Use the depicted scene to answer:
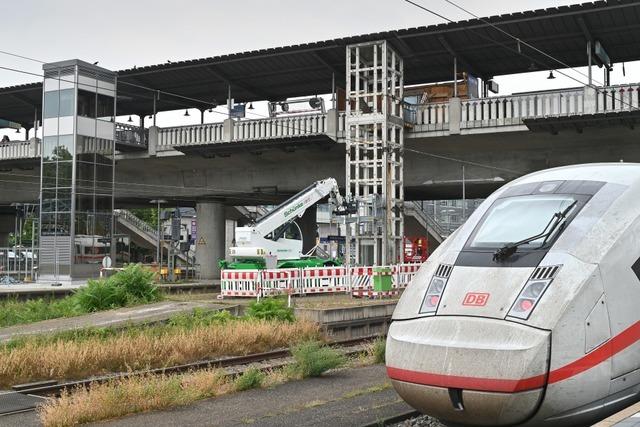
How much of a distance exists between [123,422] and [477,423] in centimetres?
458

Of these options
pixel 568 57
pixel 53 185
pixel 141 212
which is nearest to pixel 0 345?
pixel 53 185

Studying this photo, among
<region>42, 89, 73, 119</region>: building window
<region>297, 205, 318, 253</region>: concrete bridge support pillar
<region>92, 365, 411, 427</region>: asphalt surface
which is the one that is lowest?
<region>92, 365, 411, 427</region>: asphalt surface

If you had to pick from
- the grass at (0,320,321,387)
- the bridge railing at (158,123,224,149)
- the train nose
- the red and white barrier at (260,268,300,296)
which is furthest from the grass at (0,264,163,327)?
the train nose

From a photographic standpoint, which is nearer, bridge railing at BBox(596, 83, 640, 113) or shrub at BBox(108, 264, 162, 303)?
shrub at BBox(108, 264, 162, 303)

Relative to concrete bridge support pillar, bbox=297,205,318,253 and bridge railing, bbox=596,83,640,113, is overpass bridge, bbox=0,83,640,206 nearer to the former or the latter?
bridge railing, bbox=596,83,640,113

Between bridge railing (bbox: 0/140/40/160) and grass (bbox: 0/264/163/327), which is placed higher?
bridge railing (bbox: 0/140/40/160)

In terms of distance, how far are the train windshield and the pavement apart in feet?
37.4

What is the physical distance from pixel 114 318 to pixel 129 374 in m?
8.32

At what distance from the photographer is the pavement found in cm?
1638

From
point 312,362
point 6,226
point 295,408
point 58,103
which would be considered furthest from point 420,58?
point 6,226

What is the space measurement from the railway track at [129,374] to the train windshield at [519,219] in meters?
5.55

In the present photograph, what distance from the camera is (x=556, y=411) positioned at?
528cm

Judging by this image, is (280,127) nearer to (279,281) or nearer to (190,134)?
(190,134)

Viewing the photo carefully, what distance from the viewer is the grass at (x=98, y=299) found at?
66.3 feet
